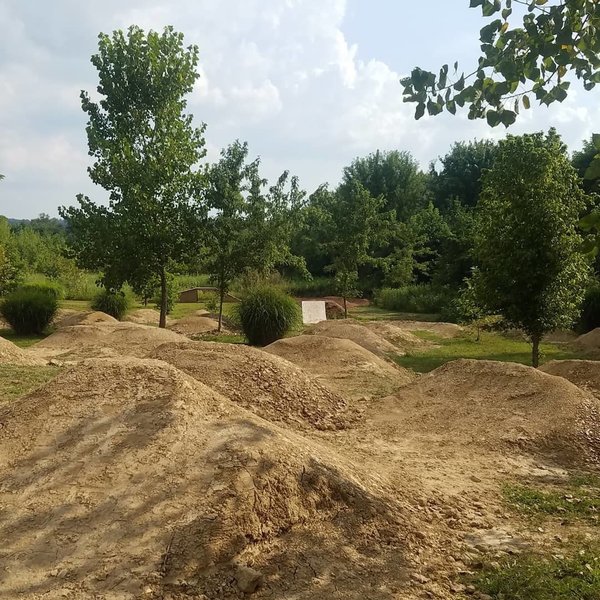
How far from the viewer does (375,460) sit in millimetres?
6250

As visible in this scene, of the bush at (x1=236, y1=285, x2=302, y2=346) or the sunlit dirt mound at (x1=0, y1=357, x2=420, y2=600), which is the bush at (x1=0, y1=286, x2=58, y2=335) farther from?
the sunlit dirt mound at (x1=0, y1=357, x2=420, y2=600)

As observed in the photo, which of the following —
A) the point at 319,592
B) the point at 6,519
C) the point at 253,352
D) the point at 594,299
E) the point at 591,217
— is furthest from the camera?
the point at 594,299

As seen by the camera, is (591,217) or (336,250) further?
(336,250)

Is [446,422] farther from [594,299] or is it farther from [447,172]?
[447,172]

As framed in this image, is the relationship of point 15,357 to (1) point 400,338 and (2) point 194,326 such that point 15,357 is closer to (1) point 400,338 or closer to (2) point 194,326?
(2) point 194,326

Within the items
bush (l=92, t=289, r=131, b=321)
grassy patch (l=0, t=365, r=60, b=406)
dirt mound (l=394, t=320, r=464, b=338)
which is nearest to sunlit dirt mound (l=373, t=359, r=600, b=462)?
grassy patch (l=0, t=365, r=60, b=406)

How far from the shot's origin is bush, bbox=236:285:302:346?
1575 centimetres

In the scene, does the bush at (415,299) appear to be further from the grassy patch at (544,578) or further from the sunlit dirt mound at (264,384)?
the grassy patch at (544,578)

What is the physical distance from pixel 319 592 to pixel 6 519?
208 centimetres

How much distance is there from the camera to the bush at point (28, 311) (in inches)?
655

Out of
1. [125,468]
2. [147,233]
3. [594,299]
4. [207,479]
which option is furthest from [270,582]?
[594,299]

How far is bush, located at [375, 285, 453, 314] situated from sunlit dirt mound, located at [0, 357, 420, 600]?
70.3 ft

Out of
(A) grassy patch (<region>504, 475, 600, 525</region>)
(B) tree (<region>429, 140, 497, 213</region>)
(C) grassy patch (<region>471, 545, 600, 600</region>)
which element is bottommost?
(A) grassy patch (<region>504, 475, 600, 525</region>)

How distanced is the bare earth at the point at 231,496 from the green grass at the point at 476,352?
6.31m
